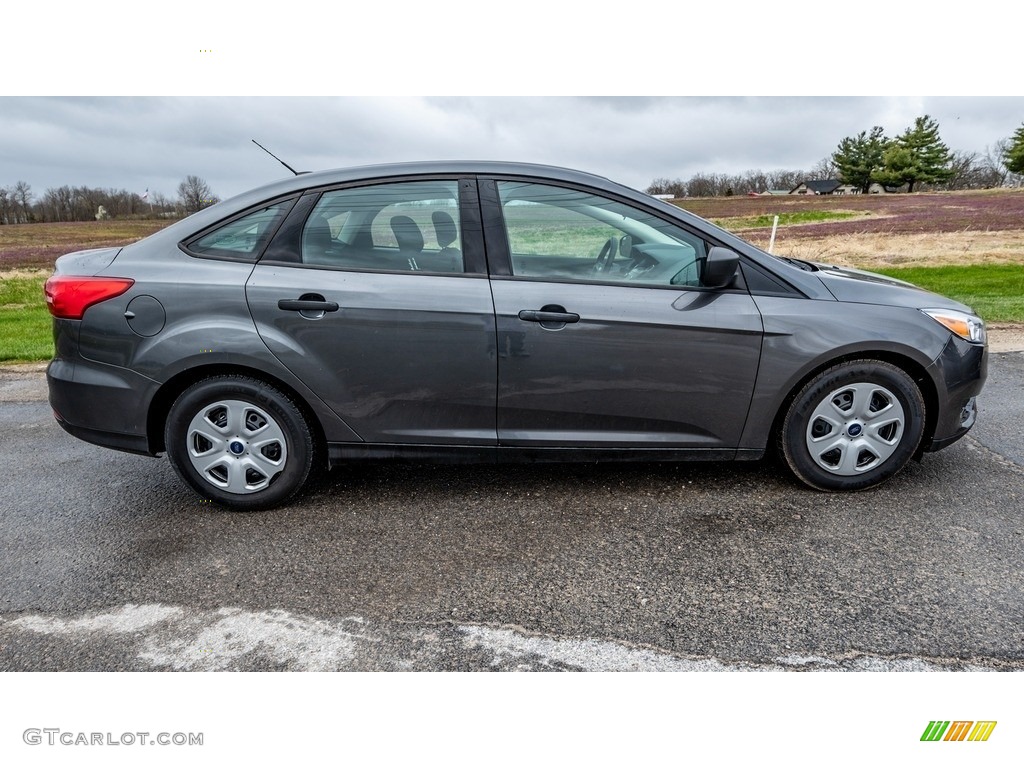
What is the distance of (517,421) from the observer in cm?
349

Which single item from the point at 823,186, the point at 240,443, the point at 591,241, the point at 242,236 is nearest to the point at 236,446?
the point at 240,443

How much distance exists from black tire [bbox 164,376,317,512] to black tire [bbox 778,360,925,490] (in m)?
2.41

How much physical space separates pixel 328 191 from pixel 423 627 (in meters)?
2.10

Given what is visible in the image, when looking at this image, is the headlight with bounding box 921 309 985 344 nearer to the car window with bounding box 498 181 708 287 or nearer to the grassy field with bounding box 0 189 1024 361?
the car window with bounding box 498 181 708 287

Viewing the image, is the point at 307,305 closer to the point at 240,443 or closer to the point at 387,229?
the point at 387,229

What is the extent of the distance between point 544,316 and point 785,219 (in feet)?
130

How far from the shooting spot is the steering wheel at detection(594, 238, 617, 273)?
11.4ft

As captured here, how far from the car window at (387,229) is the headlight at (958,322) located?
2344 mm

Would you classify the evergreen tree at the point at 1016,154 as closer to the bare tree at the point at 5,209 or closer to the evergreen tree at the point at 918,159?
the evergreen tree at the point at 918,159

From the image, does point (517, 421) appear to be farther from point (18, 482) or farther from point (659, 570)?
point (18, 482)

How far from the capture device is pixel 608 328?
336 cm

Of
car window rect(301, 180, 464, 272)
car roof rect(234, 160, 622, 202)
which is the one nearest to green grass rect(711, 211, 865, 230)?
car roof rect(234, 160, 622, 202)

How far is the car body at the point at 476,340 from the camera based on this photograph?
3.37 meters
